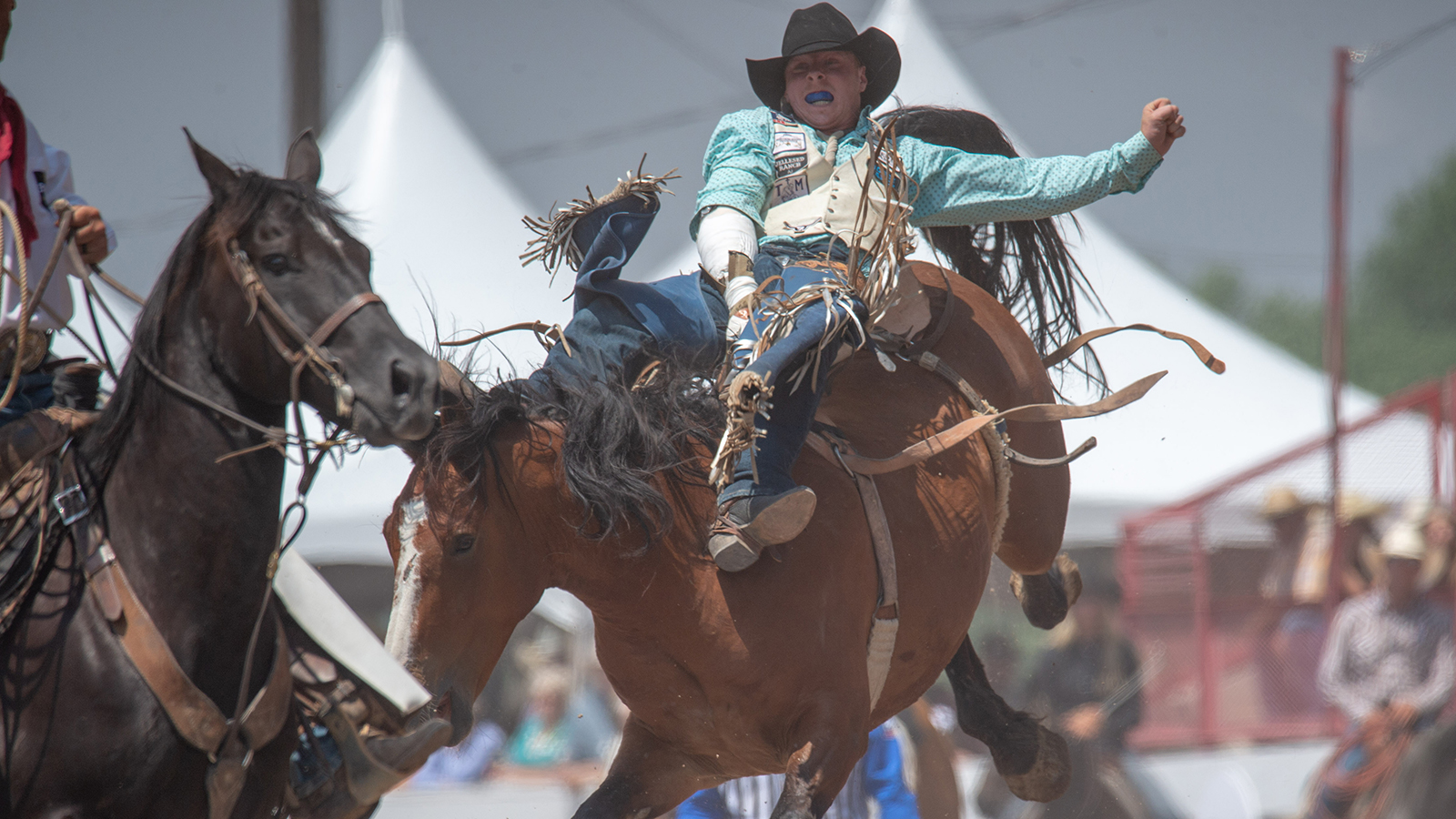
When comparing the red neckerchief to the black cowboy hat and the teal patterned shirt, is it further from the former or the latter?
the black cowboy hat

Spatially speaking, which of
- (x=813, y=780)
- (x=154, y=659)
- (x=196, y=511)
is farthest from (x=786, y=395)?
(x=154, y=659)

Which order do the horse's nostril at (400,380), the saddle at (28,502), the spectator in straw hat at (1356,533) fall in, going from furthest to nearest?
the spectator in straw hat at (1356,533)
the saddle at (28,502)
the horse's nostril at (400,380)

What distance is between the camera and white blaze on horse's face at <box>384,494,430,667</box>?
2977mm

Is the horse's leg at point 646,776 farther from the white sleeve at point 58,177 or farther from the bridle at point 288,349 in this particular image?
the white sleeve at point 58,177

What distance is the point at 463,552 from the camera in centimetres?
304

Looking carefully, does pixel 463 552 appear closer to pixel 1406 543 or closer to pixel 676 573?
pixel 676 573

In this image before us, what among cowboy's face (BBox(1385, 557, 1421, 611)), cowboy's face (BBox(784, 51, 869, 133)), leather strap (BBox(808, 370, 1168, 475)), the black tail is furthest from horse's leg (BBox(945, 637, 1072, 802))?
cowboy's face (BBox(1385, 557, 1421, 611))

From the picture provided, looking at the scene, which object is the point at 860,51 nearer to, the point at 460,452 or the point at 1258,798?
the point at 460,452

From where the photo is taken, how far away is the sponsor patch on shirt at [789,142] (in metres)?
3.79

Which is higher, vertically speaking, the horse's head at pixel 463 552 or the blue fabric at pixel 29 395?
the blue fabric at pixel 29 395

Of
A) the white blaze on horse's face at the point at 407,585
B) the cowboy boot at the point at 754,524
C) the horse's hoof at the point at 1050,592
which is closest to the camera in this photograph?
the white blaze on horse's face at the point at 407,585

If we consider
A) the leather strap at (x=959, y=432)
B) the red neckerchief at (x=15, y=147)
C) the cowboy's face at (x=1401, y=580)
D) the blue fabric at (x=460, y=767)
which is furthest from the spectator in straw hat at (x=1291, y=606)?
the red neckerchief at (x=15, y=147)

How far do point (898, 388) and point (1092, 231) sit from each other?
20.8 feet

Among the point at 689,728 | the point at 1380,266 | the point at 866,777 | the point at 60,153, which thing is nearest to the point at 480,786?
the point at 866,777
